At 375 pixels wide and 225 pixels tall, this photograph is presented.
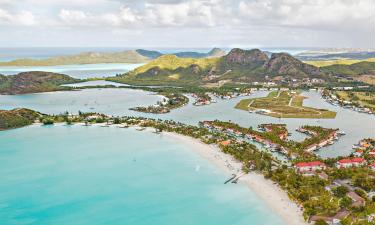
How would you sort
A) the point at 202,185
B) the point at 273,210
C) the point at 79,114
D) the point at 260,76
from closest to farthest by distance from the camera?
the point at 273,210 → the point at 202,185 → the point at 79,114 → the point at 260,76

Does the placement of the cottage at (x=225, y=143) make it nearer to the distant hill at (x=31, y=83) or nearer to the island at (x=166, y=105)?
the island at (x=166, y=105)

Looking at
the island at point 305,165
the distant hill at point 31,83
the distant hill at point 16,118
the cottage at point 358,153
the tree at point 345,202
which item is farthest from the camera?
the distant hill at point 31,83

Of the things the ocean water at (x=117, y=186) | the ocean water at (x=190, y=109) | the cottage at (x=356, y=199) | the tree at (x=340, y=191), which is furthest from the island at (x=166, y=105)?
the cottage at (x=356, y=199)

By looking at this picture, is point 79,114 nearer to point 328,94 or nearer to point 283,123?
point 283,123

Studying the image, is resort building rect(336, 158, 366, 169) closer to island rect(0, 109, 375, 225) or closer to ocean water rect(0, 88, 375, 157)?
island rect(0, 109, 375, 225)

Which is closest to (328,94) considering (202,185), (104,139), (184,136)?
(184,136)
